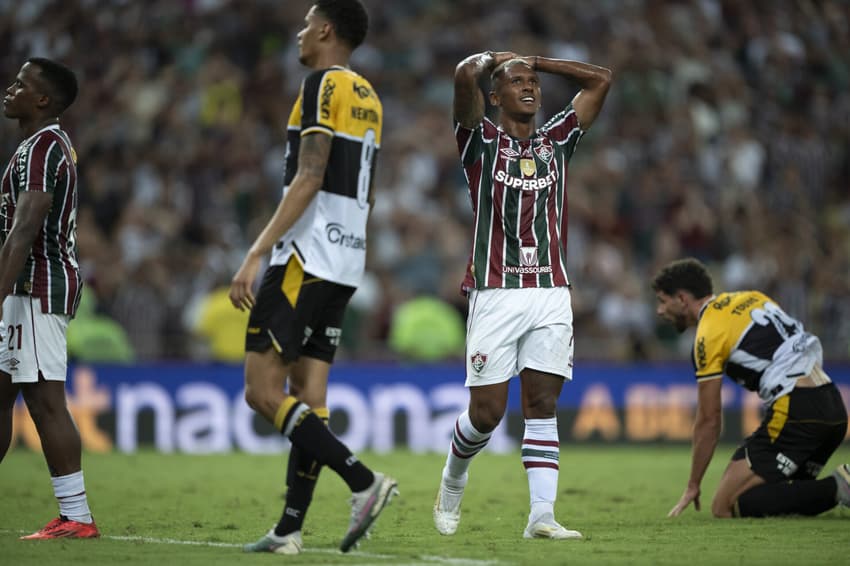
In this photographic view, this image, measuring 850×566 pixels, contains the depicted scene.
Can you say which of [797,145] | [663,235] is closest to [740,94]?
[797,145]

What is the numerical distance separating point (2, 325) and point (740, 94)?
1546 centimetres

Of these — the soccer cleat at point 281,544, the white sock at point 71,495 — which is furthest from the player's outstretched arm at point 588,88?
the white sock at point 71,495

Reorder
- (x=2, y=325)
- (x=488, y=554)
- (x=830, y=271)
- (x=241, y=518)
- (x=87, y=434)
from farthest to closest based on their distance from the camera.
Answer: (x=830, y=271) < (x=87, y=434) < (x=241, y=518) < (x=2, y=325) < (x=488, y=554)

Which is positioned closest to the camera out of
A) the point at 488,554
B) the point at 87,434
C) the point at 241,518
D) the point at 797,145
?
the point at 488,554

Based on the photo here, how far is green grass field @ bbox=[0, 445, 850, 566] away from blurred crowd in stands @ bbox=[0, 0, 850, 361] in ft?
10.5

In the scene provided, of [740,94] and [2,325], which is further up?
[740,94]

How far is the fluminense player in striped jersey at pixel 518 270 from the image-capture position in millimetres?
7023

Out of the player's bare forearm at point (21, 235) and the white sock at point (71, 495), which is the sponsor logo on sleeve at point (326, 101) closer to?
the player's bare forearm at point (21, 235)

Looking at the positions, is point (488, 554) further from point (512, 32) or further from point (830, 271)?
point (512, 32)

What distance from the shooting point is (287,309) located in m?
6.07

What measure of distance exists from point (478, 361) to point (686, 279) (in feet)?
7.38

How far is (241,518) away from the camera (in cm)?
829

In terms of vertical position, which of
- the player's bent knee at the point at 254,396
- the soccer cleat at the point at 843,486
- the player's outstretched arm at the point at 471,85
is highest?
the player's outstretched arm at the point at 471,85

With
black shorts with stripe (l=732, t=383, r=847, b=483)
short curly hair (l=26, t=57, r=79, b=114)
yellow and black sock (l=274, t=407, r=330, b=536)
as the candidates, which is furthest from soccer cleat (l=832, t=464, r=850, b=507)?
short curly hair (l=26, t=57, r=79, b=114)
